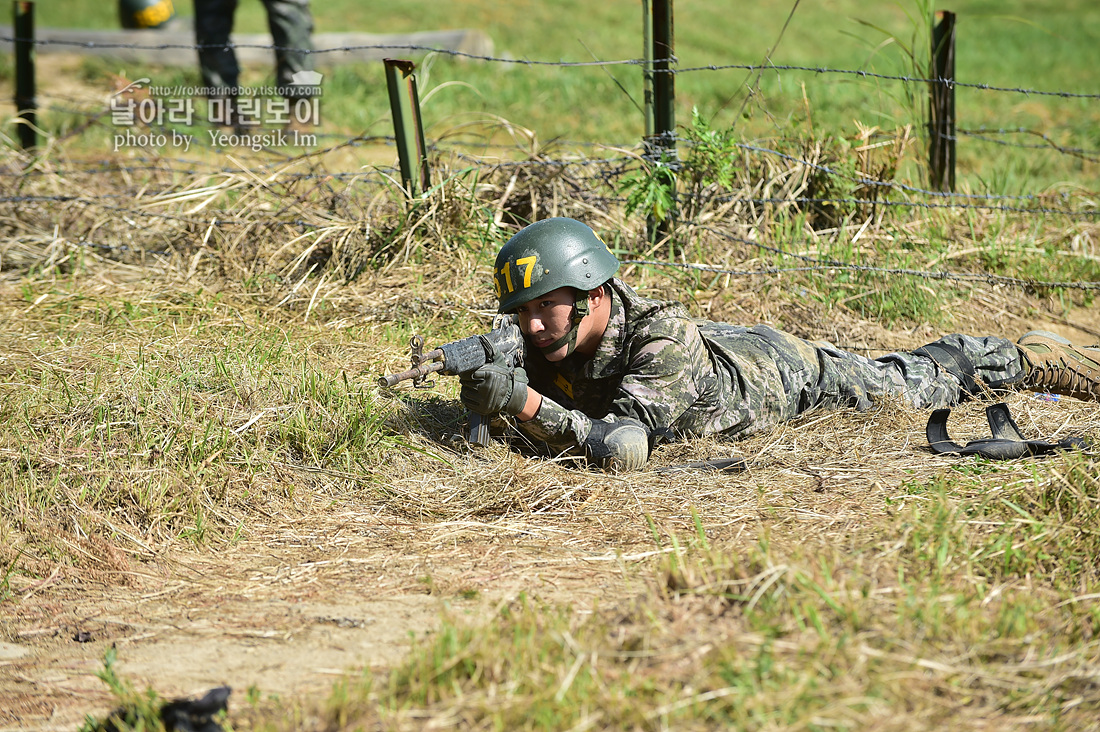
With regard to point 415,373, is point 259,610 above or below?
below

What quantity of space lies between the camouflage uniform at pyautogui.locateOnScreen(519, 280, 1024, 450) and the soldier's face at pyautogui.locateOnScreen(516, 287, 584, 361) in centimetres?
19

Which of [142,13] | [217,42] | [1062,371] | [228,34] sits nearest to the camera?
[1062,371]

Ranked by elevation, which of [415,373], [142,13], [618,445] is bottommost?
[618,445]

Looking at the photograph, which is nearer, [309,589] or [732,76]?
[309,589]

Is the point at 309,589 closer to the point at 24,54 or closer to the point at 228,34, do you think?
the point at 24,54

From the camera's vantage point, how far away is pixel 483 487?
3.27 m

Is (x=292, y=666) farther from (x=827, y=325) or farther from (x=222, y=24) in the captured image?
(x=222, y=24)

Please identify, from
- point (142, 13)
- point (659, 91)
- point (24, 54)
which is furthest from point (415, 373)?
point (142, 13)

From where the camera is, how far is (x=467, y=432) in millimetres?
3729

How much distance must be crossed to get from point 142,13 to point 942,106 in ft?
33.3

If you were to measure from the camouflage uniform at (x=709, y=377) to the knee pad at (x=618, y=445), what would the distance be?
43 millimetres

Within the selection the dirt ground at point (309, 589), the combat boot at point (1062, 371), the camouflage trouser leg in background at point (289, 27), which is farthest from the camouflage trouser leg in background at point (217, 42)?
the combat boot at point (1062, 371)

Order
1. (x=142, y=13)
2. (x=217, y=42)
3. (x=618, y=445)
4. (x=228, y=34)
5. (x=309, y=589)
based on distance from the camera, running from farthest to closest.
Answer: (x=142, y=13)
(x=228, y=34)
(x=217, y=42)
(x=618, y=445)
(x=309, y=589)

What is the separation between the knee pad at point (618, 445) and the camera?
11.1ft
